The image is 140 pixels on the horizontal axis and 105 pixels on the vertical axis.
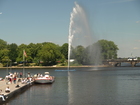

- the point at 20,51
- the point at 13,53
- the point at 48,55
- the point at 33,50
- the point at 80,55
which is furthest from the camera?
the point at 33,50

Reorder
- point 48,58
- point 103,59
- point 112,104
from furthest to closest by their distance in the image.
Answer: point 103,59, point 48,58, point 112,104

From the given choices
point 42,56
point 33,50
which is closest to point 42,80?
point 42,56

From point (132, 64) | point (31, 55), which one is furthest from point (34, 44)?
point (132, 64)

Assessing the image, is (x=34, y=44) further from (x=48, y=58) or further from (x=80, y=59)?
(x=80, y=59)

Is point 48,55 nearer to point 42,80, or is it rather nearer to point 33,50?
point 33,50

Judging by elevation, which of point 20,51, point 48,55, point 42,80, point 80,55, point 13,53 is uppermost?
point 20,51

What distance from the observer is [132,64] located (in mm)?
196750

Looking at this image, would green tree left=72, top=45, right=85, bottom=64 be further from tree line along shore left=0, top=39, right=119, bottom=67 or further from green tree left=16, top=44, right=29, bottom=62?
green tree left=16, top=44, right=29, bottom=62

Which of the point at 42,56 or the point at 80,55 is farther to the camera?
the point at 42,56

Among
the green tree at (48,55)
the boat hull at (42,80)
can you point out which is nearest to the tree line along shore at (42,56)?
the green tree at (48,55)

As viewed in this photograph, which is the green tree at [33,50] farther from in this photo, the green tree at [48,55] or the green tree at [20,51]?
the green tree at [48,55]

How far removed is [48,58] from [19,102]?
5119 inches

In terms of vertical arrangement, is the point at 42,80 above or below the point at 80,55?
below

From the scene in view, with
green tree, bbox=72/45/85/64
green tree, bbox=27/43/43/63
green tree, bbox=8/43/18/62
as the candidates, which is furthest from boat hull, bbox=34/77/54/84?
green tree, bbox=8/43/18/62
